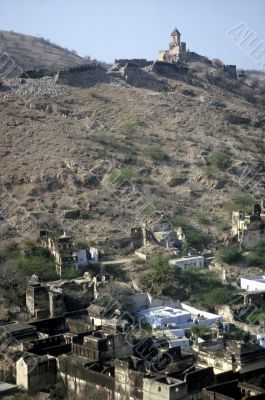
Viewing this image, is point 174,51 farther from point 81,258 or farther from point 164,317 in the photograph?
point 164,317

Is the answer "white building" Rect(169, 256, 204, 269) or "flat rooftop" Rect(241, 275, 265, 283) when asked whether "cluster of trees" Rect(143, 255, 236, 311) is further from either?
"flat rooftop" Rect(241, 275, 265, 283)

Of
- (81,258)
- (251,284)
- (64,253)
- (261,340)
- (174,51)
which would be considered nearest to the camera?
(261,340)

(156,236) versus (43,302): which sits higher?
(156,236)

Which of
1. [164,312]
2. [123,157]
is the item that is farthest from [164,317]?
[123,157]

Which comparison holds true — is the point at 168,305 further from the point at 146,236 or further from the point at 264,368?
the point at 264,368

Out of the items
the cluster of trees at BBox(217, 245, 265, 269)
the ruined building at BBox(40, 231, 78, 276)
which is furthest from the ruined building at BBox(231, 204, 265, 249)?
the ruined building at BBox(40, 231, 78, 276)

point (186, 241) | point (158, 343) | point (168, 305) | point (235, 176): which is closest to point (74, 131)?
point (235, 176)
